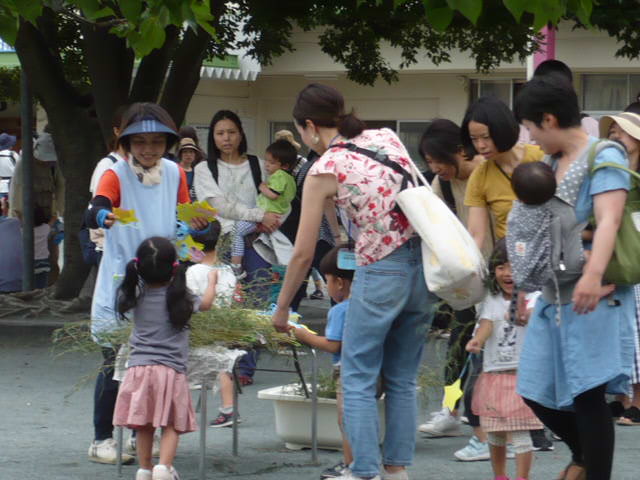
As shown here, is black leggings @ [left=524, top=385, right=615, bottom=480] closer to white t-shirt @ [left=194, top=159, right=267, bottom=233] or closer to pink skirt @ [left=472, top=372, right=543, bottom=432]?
pink skirt @ [left=472, top=372, right=543, bottom=432]

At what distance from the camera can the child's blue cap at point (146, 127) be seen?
6.69m

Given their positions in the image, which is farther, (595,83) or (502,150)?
(595,83)

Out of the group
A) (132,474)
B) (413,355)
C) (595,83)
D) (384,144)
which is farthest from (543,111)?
(595,83)

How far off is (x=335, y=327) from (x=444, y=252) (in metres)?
0.99

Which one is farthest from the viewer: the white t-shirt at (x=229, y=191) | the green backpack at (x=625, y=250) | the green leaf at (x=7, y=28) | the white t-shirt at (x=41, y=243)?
the white t-shirt at (x=41, y=243)

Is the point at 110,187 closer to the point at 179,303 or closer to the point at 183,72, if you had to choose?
the point at 179,303

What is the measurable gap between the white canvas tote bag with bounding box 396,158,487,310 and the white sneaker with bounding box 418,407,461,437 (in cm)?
209

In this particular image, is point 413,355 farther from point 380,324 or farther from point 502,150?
point 502,150

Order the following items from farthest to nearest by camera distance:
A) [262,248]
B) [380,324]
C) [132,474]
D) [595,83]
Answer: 1. [595,83]
2. [262,248]
3. [132,474]
4. [380,324]

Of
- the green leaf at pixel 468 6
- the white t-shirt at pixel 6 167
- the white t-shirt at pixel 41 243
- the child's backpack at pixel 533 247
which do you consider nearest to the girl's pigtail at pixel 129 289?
the child's backpack at pixel 533 247

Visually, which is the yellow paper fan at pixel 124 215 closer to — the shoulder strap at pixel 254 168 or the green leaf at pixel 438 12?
the green leaf at pixel 438 12

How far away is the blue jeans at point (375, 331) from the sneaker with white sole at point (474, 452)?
1009 millimetres

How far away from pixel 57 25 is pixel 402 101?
16.1 meters

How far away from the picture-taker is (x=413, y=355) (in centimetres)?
610
